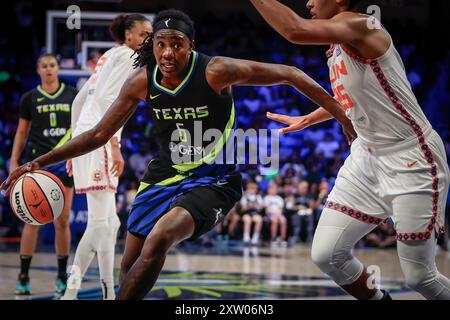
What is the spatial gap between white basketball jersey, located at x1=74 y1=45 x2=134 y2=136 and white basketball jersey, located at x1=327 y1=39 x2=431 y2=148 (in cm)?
206

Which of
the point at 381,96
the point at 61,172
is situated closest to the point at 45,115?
the point at 61,172

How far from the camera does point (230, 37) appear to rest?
1380 centimetres

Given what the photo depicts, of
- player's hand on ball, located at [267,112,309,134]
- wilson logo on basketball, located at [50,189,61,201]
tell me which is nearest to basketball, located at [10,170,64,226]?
wilson logo on basketball, located at [50,189,61,201]

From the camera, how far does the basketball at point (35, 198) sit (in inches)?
153

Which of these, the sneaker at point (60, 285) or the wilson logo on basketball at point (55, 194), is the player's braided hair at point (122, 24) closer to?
the wilson logo on basketball at point (55, 194)

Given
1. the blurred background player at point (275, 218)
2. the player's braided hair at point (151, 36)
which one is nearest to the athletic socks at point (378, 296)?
the player's braided hair at point (151, 36)

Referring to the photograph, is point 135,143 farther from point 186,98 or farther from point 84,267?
point 186,98

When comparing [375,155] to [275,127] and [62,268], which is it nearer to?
[62,268]

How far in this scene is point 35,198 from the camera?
390 cm

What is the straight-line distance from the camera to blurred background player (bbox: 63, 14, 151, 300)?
195 inches

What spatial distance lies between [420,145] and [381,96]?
317 millimetres

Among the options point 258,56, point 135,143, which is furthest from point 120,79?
point 258,56

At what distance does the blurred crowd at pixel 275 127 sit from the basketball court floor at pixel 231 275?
0.97 meters

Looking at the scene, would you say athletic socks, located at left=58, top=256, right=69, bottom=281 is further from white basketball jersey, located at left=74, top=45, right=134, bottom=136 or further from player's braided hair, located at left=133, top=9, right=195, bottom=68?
player's braided hair, located at left=133, top=9, right=195, bottom=68
